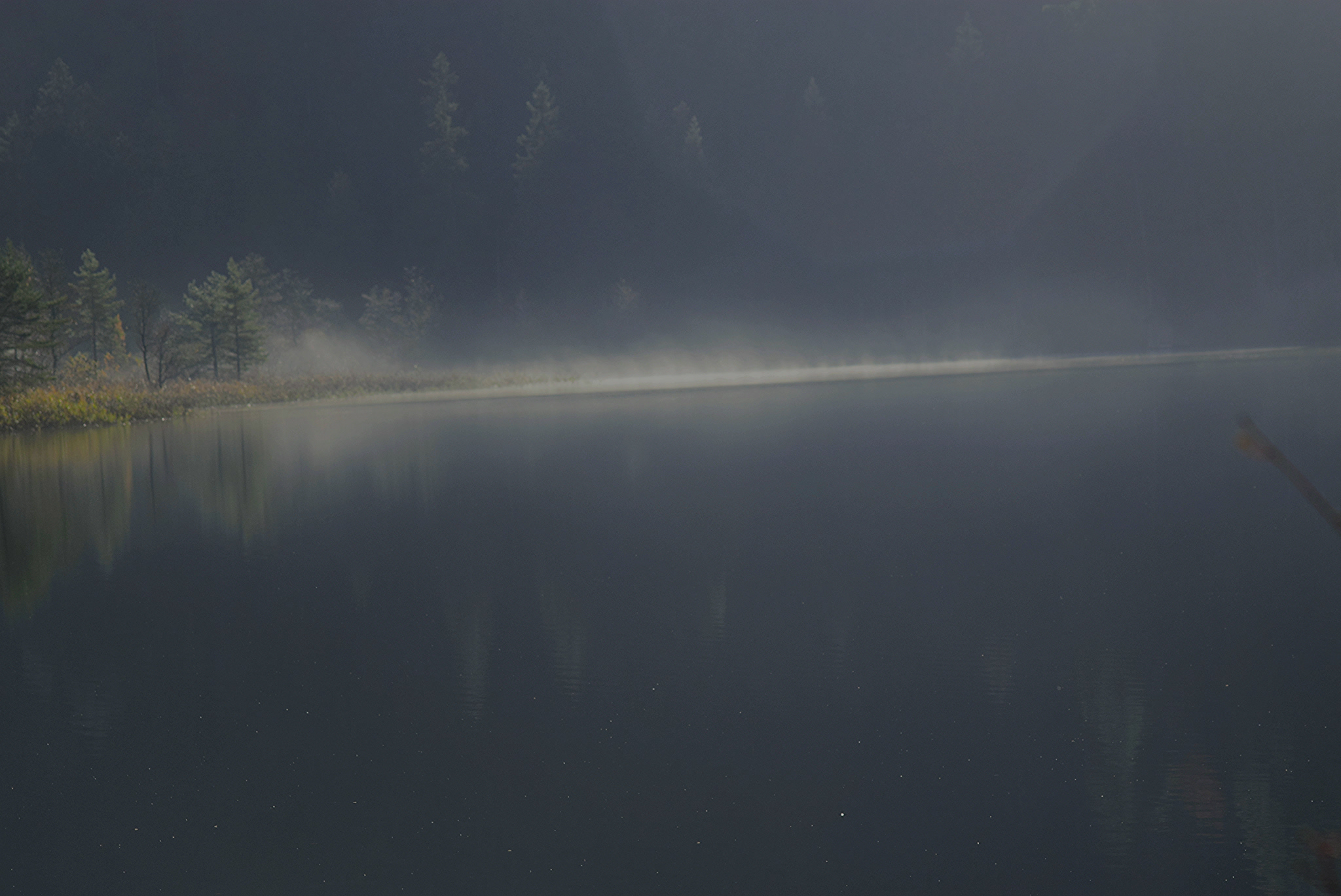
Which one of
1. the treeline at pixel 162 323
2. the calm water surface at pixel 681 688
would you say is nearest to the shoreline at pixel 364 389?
the treeline at pixel 162 323

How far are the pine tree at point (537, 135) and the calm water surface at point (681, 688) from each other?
383 feet

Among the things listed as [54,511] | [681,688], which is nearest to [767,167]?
[54,511]

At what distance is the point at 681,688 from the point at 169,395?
47.6 meters

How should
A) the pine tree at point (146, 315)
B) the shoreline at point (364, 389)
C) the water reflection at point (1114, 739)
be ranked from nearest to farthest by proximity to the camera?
the water reflection at point (1114, 739), the shoreline at point (364, 389), the pine tree at point (146, 315)

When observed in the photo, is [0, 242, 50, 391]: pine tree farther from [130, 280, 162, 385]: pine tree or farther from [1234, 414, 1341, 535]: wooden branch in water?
[1234, 414, 1341, 535]: wooden branch in water

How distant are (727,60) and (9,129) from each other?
88213mm

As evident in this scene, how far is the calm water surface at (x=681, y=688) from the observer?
6086 millimetres

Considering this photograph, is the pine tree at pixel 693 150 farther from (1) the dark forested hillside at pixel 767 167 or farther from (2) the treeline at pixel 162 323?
(2) the treeline at pixel 162 323

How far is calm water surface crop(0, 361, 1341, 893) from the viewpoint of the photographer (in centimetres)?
609

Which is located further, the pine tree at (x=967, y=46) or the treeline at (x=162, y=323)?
the pine tree at (x=967, y=46)

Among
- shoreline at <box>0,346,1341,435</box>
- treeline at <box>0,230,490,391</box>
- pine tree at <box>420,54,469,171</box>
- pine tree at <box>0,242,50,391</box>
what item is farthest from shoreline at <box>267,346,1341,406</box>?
pine tree at <box>420,54,469,171</box>

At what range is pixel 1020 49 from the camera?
13700cm

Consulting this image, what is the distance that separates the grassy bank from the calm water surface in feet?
67.1

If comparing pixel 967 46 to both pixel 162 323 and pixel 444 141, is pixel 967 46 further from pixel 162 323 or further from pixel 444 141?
pixel 162 323
